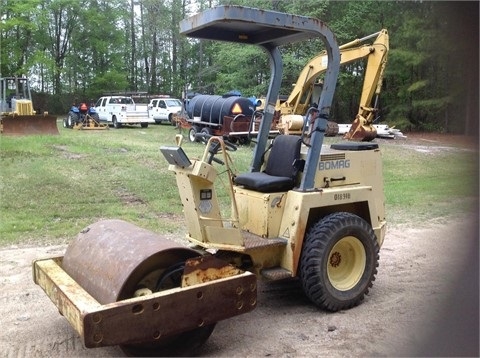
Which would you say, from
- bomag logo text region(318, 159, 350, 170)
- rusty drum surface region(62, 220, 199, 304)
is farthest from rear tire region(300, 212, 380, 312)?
rusty drum surface region(62, 220, 199, 304)

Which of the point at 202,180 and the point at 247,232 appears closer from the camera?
the point at 202,180

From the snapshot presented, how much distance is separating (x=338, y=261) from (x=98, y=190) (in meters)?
6.15

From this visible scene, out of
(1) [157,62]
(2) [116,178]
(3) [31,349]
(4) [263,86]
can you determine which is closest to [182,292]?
(3) [31,349]

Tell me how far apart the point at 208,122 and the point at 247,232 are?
48.2 ft

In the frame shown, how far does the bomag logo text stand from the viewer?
4.74 meters

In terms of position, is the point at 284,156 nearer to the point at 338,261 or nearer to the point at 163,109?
the point at 338,261

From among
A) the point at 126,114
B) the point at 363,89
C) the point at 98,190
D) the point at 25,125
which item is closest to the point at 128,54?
the point at 126,114

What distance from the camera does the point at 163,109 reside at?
94.0ft

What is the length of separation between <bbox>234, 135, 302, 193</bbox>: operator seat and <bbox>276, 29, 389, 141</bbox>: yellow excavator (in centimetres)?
464

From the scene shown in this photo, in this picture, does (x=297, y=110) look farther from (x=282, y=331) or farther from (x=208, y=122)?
(x=282, y=331)

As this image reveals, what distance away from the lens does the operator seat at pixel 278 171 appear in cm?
469

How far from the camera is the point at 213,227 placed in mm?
4352

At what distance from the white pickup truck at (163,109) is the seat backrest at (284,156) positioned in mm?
23533

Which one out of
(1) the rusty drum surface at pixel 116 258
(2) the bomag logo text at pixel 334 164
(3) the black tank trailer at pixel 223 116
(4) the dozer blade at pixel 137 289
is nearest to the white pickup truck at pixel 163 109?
(3) the black tank trailer at pixel 223 116
